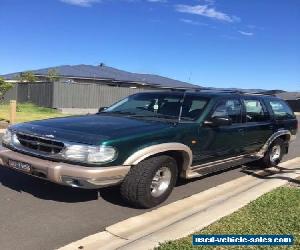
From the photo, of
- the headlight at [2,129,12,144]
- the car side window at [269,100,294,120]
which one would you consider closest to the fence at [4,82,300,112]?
the car side window at [269,100,294,120]

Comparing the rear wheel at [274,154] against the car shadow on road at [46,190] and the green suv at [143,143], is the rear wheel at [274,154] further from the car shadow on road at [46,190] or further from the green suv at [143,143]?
the car shadow on road at [46,190]

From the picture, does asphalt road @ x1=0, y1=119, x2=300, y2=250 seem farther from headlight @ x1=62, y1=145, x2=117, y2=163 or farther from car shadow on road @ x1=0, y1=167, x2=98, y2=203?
headlight @ x1=62, y1=145, x2=117, y2=163

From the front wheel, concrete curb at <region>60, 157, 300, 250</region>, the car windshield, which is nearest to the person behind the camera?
concrete curb at <region>60, 157, 300, 250</region>

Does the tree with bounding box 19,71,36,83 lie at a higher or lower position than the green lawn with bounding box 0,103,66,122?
higher

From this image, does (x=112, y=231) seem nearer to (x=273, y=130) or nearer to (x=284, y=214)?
(x=284, y=214)

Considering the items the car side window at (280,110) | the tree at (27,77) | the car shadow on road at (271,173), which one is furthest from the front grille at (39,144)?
the tree at (27,77)

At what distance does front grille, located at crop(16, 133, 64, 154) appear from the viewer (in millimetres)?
5707

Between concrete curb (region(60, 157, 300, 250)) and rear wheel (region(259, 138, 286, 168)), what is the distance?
4.43 ft

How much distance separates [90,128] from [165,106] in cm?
174

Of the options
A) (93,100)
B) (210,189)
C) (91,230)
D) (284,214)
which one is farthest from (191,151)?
(93,100)

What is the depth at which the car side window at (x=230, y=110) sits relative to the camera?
24.4ft

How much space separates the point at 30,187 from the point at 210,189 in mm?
2716

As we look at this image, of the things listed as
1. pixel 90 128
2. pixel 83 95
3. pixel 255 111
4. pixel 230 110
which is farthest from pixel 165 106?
pixel 83 95

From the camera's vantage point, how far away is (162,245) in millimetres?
4520
